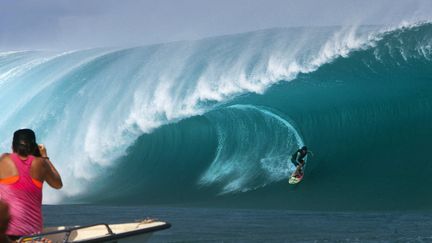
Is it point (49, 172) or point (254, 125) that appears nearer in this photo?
point (49, 172)

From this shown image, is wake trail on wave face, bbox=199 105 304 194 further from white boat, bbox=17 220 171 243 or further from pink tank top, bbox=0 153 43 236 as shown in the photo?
pink tank top, bbox=0 153 43 236

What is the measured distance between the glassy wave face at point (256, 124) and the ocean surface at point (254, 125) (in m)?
0.03

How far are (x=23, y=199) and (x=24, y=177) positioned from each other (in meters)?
0.16

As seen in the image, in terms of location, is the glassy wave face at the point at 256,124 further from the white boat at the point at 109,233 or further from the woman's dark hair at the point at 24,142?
the woman's dark hair at the point at 24,142

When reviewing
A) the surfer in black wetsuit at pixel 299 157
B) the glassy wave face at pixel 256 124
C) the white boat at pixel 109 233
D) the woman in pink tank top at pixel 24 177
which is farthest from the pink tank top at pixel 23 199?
the surfer in black wetsuit at pixel 299 157

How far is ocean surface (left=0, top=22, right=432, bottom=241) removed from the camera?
682 inches

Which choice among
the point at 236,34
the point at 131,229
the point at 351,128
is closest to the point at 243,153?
the point at 351,128

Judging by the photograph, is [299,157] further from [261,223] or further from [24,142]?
[24,142]

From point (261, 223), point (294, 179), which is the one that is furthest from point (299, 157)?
point (261, 223)

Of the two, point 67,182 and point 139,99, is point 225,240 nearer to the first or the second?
point 67,182

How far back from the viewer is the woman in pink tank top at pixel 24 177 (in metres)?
5.70

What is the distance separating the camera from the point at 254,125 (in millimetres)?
20156

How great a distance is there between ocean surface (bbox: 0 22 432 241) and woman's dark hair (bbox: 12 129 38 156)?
→ 9.14 m

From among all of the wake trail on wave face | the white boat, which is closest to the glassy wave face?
the wake trail on wave face
